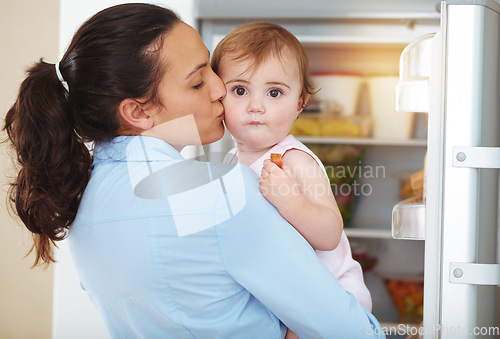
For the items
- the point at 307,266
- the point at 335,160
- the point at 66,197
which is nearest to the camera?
the point at 307,266

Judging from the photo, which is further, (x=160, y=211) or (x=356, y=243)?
(x=356, y=243)

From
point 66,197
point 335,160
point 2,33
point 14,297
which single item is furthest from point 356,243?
point 2,33

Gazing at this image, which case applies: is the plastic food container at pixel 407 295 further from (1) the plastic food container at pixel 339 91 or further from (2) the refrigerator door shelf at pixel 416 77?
(2) the refrigerator door shelf at pixel 416 77

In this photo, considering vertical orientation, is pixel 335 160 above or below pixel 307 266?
above

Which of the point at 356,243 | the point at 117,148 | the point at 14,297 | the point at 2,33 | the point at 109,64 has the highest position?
the point at 2,33

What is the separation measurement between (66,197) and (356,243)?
6.56ft

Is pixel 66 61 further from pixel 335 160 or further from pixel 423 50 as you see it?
pixel 335 160

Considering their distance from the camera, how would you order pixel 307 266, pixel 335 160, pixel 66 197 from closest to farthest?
1. pixel 307 266
2. pixel 66 197
3. pixel 335 160

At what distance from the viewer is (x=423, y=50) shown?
2.92 feet

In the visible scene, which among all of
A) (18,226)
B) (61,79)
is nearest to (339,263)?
(61,79)

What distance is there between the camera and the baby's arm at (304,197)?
2.67 feet

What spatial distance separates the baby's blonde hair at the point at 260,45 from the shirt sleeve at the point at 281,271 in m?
0.33

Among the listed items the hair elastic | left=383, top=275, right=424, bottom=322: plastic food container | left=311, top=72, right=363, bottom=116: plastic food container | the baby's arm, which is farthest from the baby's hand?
left=383, top=275, right=424, bottom=322: plastic food container

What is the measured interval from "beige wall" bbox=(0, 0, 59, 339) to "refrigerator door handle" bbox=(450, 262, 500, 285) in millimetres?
2333
